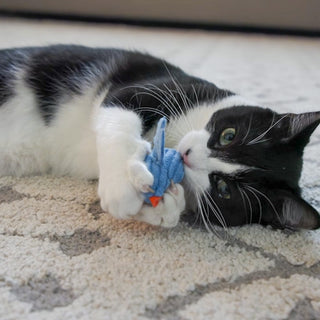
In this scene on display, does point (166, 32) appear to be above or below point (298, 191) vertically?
above

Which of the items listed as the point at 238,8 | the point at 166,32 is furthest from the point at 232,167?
the point at 238,8

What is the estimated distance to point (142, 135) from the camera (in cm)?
115

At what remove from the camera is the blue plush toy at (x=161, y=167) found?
0.91 m

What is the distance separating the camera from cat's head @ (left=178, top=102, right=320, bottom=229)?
0.97 m

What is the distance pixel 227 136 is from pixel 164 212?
0.27 m

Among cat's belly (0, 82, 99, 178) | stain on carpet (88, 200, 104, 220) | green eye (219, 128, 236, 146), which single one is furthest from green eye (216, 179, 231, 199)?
cat's belly (0, 82, 99, 178)

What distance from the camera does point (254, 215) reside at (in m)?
1.01

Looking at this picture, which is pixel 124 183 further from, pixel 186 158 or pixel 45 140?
pixel 45 140

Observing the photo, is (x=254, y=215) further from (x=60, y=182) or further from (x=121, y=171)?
(x=60, y=182)

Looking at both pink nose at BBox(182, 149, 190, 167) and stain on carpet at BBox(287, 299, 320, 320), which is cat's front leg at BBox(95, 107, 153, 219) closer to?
pink nose at BBox(182, 149, 190, 167)

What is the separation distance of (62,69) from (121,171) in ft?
2.11

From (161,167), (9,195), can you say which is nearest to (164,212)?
(161,167)

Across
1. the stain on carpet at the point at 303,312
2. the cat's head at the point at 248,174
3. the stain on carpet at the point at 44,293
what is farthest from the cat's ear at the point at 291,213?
the stain on carpet at the point at 44,293

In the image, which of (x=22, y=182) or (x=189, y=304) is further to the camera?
(x=22, y=182)
